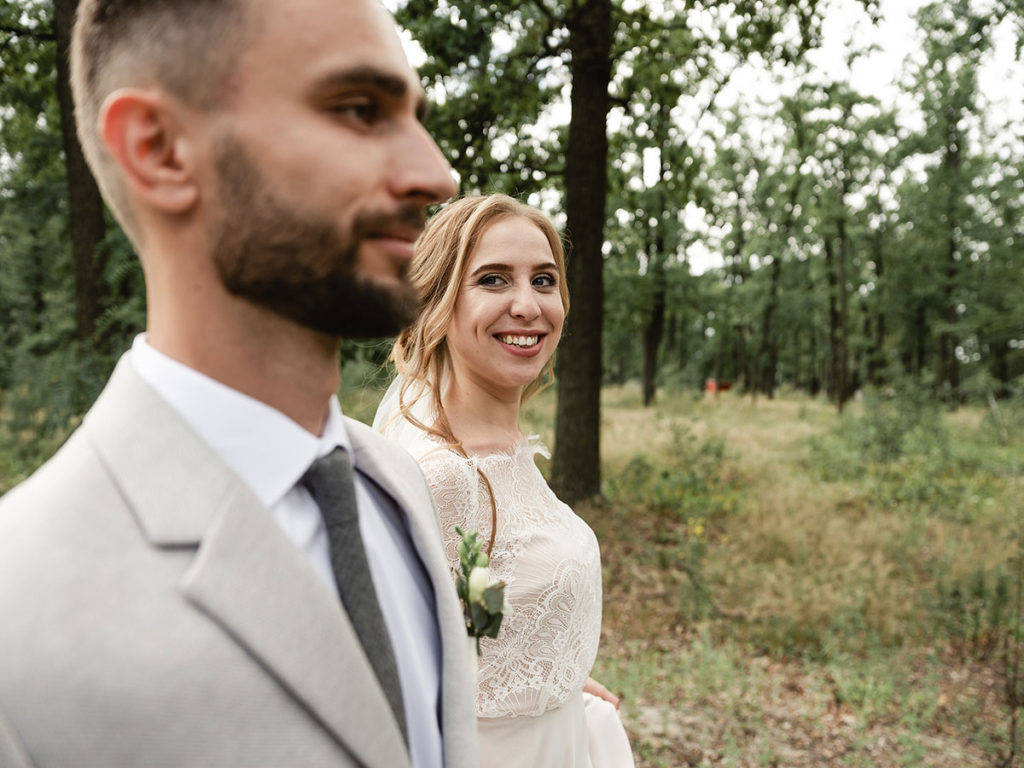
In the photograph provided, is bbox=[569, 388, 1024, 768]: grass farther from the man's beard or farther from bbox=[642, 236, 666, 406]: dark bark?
bbox=[642, 236, 666, 406]: dark bark

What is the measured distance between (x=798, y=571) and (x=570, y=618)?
577cm

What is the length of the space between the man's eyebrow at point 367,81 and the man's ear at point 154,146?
0.20 m

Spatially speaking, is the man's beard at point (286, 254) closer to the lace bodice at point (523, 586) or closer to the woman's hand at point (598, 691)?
the lace bodice at point (523, 586)

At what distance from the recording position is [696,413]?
723 inches

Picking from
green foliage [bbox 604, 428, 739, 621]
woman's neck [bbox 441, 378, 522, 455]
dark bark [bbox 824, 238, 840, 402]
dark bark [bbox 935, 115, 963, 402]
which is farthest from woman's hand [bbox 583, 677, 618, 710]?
dark bark [bbox 824, 238, 840, 402]

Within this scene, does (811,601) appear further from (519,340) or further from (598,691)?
(519,340)

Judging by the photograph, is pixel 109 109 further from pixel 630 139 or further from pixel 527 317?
pixel 630 139

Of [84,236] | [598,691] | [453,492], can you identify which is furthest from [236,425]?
[84,236]

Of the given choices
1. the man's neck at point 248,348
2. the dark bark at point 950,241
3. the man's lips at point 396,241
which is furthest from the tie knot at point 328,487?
the dark bark at point 950,241

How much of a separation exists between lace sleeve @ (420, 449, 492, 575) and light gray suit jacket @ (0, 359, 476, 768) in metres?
1.13

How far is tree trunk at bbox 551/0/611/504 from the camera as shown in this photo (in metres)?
7.85

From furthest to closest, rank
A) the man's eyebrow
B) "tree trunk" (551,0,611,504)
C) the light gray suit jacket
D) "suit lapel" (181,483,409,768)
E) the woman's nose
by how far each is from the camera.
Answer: "tree trunk" (551,0,611,504) → the woman's nose → the man's eyebrow → "suit lapel" (181,483,409,768) → the light gray suit jacket

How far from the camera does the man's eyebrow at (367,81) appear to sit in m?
0.99

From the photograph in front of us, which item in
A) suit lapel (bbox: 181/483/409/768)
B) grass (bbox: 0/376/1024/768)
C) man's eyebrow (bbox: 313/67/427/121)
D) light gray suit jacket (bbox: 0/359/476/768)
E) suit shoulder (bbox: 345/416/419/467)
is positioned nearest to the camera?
light gray suit jacket (bbox: 0/359/476/768)
